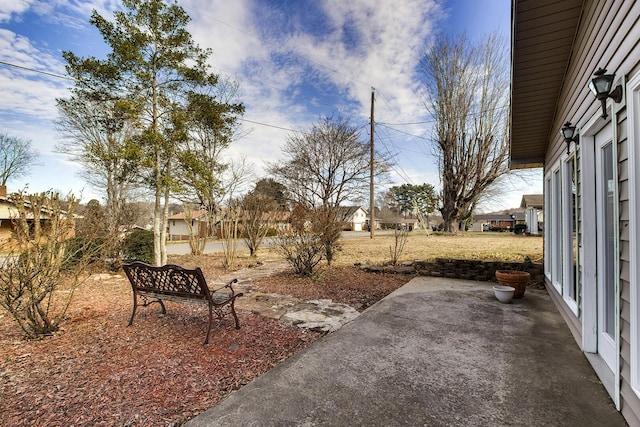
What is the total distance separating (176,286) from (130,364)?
0.94 meters

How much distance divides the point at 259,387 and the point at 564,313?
3958 millimetres

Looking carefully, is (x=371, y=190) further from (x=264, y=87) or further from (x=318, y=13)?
(x=318, y=13)

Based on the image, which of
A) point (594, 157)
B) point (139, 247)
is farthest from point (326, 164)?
point (594, 157)

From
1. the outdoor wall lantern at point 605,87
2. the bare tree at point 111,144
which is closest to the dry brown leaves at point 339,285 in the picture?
the bare tree at point 111,144

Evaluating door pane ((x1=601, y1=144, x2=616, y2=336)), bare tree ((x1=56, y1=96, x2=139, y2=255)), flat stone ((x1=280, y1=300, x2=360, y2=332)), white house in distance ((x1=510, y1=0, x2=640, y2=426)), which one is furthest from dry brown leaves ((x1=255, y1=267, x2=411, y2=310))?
bare tree ((x1=56, y1=96, x2=139, y2=255))

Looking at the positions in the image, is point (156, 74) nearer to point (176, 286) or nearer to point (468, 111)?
point (176, 286)

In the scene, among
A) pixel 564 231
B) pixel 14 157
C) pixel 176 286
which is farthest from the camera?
pixel 14 157

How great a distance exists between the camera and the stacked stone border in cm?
605

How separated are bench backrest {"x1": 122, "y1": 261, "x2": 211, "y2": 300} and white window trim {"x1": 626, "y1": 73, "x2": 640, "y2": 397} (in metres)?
3.38

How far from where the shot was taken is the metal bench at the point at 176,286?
3191 mm

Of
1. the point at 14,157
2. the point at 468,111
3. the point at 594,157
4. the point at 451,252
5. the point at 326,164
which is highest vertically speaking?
the point at 468,111

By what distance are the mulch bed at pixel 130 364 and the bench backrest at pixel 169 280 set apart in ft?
1.60

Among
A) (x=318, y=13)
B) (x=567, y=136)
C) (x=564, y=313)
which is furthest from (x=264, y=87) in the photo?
(x=564, y=313)

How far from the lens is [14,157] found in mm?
20531
